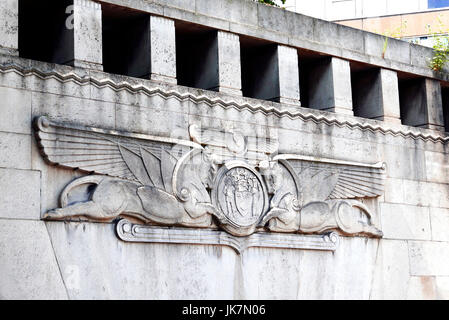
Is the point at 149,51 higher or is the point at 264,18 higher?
the point at 264,18

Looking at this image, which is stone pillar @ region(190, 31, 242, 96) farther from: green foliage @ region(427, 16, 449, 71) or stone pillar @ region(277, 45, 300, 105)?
green foliage @ region(427, 16, 449, 71)

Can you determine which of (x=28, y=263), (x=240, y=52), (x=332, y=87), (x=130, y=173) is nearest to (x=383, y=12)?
(x=332, y=87)

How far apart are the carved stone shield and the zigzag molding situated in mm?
1026

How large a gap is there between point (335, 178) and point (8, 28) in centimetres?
632

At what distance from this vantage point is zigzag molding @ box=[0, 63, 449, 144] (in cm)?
1274

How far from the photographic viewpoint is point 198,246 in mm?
14039

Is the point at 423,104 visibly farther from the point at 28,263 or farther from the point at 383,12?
the point at 383,12

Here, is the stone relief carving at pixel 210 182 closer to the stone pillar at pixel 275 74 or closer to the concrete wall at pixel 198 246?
the concrete wall at pixel 198 246

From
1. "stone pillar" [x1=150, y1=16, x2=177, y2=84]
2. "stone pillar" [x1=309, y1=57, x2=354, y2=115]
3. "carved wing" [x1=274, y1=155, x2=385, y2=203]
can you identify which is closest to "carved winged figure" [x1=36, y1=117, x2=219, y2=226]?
"stone pillar" [x1=150, y1=16, x2=177, y2=84]

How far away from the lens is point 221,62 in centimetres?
1505

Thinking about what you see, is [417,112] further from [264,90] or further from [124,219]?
[124,219]

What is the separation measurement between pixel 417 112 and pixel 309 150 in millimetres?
3516

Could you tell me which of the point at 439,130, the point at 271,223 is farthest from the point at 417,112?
the point at 271,223

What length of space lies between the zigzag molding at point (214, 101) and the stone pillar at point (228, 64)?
12.0 inches
